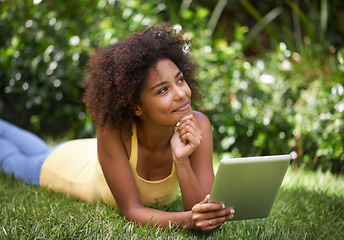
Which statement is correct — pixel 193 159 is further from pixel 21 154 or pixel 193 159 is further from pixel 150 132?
pixel 21 154

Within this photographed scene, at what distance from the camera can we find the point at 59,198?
103 inches

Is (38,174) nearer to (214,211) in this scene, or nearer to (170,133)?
(170,133)

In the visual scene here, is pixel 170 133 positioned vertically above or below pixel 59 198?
above

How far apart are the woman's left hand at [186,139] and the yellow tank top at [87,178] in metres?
0.36

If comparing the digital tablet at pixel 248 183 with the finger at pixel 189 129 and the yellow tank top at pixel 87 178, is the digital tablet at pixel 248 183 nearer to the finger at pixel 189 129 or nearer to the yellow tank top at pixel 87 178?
the finger at pixel 189 129

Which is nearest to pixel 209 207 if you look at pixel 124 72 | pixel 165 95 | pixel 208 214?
pixel 208 214

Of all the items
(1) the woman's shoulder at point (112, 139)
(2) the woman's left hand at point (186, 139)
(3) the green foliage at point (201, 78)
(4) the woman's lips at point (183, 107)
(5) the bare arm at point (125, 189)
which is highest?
(4) the woman's lips at point (183, 107)

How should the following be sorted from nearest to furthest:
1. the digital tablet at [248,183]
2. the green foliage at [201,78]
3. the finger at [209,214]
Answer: the digital tablet at [248,183], the finger at [209,214], the green foliage at [201,78]

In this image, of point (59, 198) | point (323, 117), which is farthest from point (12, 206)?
point (323, 117)

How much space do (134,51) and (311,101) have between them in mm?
2343

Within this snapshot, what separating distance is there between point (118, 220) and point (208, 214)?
504mm

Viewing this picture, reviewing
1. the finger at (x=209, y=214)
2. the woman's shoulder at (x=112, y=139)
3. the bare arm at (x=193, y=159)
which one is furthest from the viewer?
the woman's shoulder at (x=112, y=139)

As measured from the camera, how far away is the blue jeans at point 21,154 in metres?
3.15

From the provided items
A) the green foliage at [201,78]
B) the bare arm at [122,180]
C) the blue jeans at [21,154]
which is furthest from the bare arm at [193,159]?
the green foliage at [201,78]
